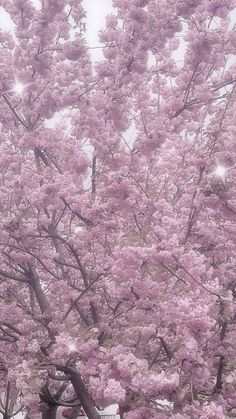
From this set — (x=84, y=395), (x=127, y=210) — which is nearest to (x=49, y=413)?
(x=84, y=395)

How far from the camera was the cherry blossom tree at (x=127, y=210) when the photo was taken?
515 centimetres

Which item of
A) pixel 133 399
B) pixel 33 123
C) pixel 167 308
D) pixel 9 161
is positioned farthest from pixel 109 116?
pixel 133 399

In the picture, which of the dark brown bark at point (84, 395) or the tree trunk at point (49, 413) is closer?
the dark brown bark at point (84, 395)

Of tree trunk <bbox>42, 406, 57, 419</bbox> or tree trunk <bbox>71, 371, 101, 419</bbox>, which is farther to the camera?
tree trunk <bbox>42, 406, 57, 419</bbox>

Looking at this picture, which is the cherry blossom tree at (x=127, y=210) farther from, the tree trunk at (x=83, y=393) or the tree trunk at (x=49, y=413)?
the tree trunk at (x=49, y=413)

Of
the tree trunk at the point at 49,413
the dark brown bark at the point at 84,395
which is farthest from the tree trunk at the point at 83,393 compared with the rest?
the tree trunk at the point at 49,413

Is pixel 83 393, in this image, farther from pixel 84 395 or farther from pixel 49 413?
pixel 49 413

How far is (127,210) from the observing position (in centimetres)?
600

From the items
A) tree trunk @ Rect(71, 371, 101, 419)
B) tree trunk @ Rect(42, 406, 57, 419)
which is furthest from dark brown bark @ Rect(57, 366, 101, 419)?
tree trunk @ Rect(42, 406, 57, 419)

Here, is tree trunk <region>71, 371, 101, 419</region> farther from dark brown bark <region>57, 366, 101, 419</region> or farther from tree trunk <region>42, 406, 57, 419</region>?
tree trunk <region>42, 406, 57, 419</region>

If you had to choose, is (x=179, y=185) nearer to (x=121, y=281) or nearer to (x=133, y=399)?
(x=121, y=281)

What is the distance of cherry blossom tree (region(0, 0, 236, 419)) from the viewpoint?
16.9 ft

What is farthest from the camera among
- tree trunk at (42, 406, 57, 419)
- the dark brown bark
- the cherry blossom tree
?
tree trunk at (42, 406, 57, 419)

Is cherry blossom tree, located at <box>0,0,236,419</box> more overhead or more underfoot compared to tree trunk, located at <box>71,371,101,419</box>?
more overhead
